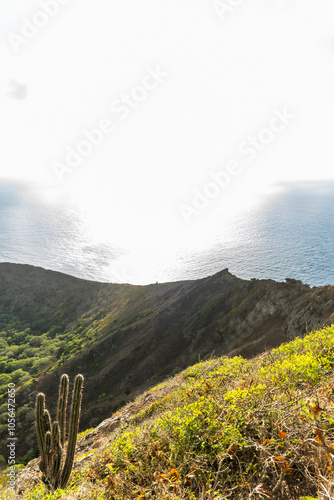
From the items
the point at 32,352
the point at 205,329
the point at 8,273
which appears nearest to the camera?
the point at 205,329

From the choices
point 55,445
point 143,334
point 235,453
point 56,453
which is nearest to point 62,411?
point 55,445

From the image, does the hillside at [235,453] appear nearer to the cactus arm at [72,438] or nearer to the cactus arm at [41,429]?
the cactus arm at [72,438]

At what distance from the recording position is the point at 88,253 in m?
31.7

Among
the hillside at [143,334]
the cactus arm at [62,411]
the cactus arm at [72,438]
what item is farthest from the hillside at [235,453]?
the hillside at [143,334]

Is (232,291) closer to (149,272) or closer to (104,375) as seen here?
(149,272)

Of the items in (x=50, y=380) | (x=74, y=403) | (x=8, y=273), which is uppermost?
(x=8, y=273)

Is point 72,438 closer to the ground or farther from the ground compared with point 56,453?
farther from the ground

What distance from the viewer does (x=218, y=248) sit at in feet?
93.0

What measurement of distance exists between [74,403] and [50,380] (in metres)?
40.8

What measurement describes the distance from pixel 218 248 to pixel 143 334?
18.0m

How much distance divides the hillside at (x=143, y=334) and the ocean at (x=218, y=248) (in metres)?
3.97

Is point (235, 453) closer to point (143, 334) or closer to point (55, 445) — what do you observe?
point (55, 445)

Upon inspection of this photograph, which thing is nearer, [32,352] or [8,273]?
[32,352]

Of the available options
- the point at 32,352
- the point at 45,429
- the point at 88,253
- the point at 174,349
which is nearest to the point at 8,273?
the point at 32,352
